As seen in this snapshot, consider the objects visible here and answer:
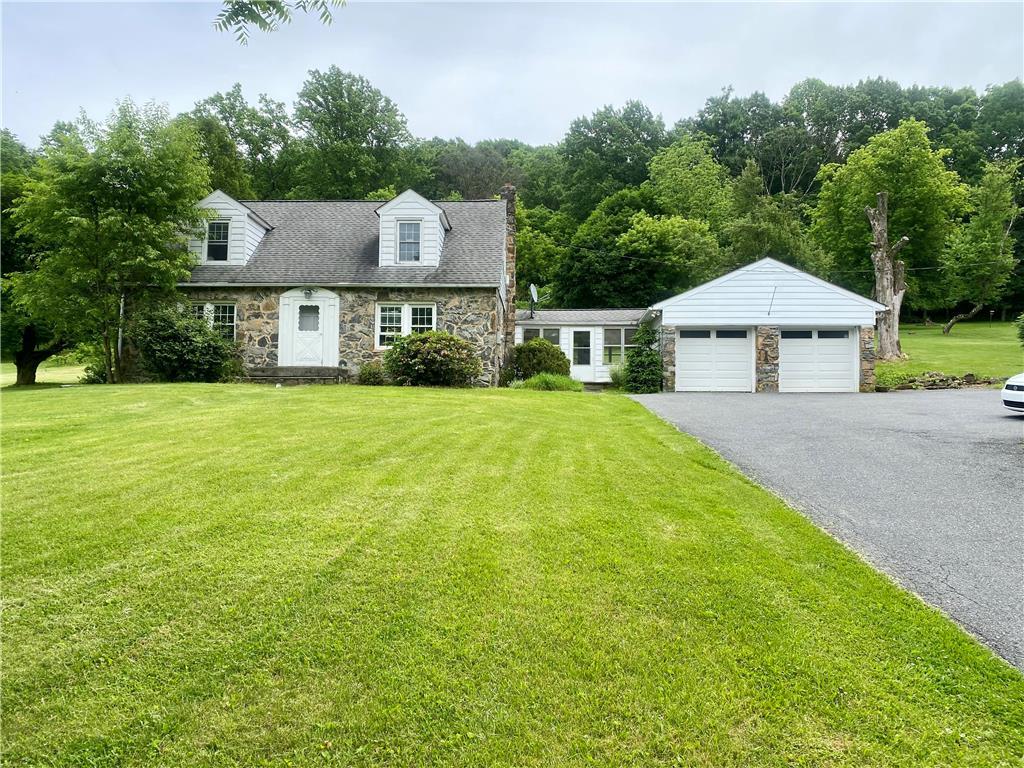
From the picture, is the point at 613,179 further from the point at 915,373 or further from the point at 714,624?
the point at 714,624

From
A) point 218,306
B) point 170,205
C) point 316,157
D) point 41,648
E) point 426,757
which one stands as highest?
point 316,157

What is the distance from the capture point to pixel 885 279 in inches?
953

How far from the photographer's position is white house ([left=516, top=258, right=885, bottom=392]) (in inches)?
688

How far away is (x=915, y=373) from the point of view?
2097 centimetres

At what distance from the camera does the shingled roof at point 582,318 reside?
2370 centimetres

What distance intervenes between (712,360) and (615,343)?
618cm

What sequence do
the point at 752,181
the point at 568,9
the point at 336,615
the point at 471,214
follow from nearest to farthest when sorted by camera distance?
the point at 336,615 → the point at 568,9 → the point at 471,214 → the point at 752,181

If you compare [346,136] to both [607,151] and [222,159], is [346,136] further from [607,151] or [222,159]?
[607,151]

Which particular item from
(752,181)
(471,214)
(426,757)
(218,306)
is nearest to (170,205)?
(218,306)

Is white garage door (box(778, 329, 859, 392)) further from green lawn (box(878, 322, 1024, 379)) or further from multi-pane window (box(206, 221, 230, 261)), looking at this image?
multi-pane window (box(206, 221, 230, 261))

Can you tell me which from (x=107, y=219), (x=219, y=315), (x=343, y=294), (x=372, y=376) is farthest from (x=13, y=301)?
(x=372, y=376)

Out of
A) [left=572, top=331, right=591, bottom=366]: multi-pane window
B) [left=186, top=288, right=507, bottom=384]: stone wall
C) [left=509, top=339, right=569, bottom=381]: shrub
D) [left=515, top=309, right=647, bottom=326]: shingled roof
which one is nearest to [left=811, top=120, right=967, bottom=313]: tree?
[left=515, top=309, right=647, bottom=326]: shingled roof

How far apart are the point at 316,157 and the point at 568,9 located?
37.5 metres

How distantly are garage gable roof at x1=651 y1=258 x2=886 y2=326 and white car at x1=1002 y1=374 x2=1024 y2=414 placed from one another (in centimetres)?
732
